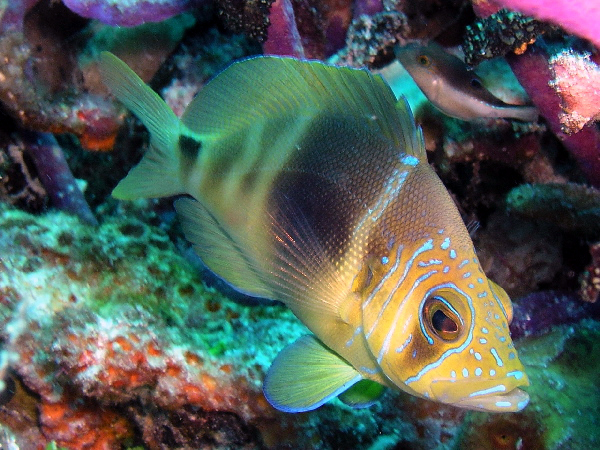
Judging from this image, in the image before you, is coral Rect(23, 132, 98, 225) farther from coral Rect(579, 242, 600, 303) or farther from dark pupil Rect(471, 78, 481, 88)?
coral Rect(579, 242, 600, 303)

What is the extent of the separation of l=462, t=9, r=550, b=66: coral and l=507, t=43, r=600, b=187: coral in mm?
171

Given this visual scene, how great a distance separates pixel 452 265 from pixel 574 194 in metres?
1.82

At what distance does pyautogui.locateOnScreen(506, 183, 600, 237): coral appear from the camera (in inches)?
118

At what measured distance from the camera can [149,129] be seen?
8.17ft

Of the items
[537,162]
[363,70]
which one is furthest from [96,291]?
[537,162]

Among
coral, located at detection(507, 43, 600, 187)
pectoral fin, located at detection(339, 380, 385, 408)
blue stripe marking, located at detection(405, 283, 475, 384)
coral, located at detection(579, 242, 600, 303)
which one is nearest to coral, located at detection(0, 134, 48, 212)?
pectoral fin, located at detection(339, 380, 385, 408)

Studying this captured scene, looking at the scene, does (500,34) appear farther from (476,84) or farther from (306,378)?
(306,378)

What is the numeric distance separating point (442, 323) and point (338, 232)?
Result: 569 mm

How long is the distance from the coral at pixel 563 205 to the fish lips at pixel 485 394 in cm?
181

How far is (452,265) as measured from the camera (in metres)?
1.79

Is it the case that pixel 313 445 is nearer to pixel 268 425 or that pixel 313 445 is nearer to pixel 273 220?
pixel 268 425

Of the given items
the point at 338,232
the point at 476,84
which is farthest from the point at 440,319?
the point at 476,84

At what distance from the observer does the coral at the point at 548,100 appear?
2.83 metres

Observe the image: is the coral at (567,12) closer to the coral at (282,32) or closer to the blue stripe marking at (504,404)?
the blue stripe marking at (504,404)
